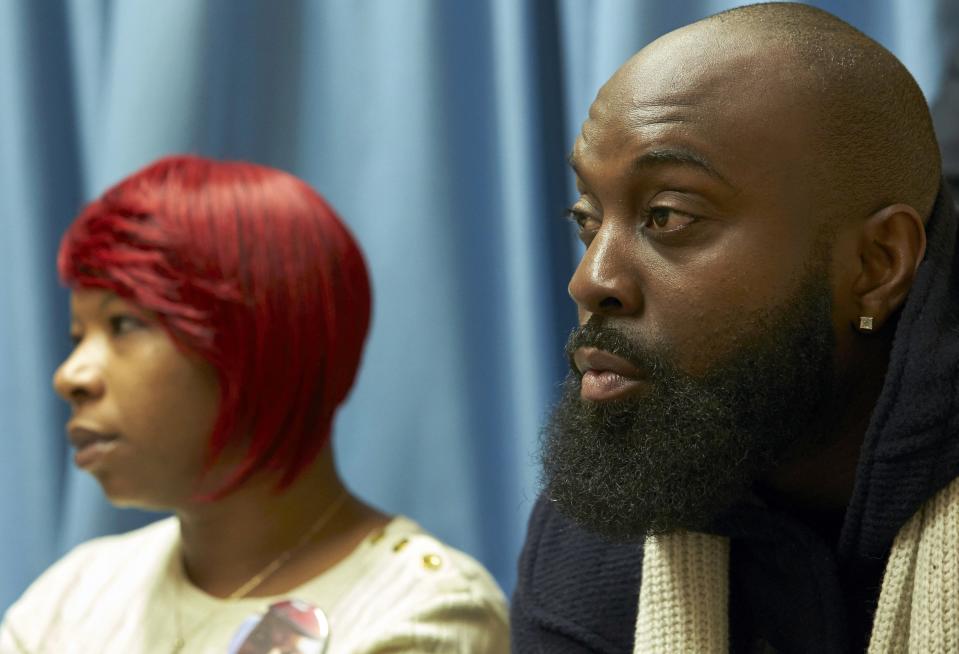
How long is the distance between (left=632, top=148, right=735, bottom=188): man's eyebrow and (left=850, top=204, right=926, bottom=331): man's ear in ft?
0.35

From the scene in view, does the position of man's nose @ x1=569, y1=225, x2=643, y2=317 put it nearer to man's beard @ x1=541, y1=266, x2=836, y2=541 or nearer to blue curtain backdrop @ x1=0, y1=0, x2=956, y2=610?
man's beard @ x1=541, y1=266, x2=836, y2=541

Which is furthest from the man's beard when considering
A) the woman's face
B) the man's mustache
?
the woman's face

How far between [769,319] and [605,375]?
113mm

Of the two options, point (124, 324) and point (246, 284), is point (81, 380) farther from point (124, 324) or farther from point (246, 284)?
point (246, 284)

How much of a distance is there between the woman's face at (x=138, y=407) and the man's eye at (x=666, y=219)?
0.49 m

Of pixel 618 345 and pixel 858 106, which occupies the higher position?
pixel 858 106

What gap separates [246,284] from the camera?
3.93 feet

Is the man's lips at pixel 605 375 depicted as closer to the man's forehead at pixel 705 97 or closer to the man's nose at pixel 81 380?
the man's forehead at pixel 705 97

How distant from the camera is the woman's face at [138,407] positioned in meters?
1.20

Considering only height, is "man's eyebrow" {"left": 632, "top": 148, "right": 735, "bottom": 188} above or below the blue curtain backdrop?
above

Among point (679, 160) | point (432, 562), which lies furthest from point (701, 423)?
point (432, 562)

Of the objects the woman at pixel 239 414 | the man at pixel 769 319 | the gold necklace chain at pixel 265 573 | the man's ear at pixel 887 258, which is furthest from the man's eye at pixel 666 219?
the gold necklace chain at pixel 265 573

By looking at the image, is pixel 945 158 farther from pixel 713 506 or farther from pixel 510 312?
pixel 510 312

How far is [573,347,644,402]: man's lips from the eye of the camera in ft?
2.91
